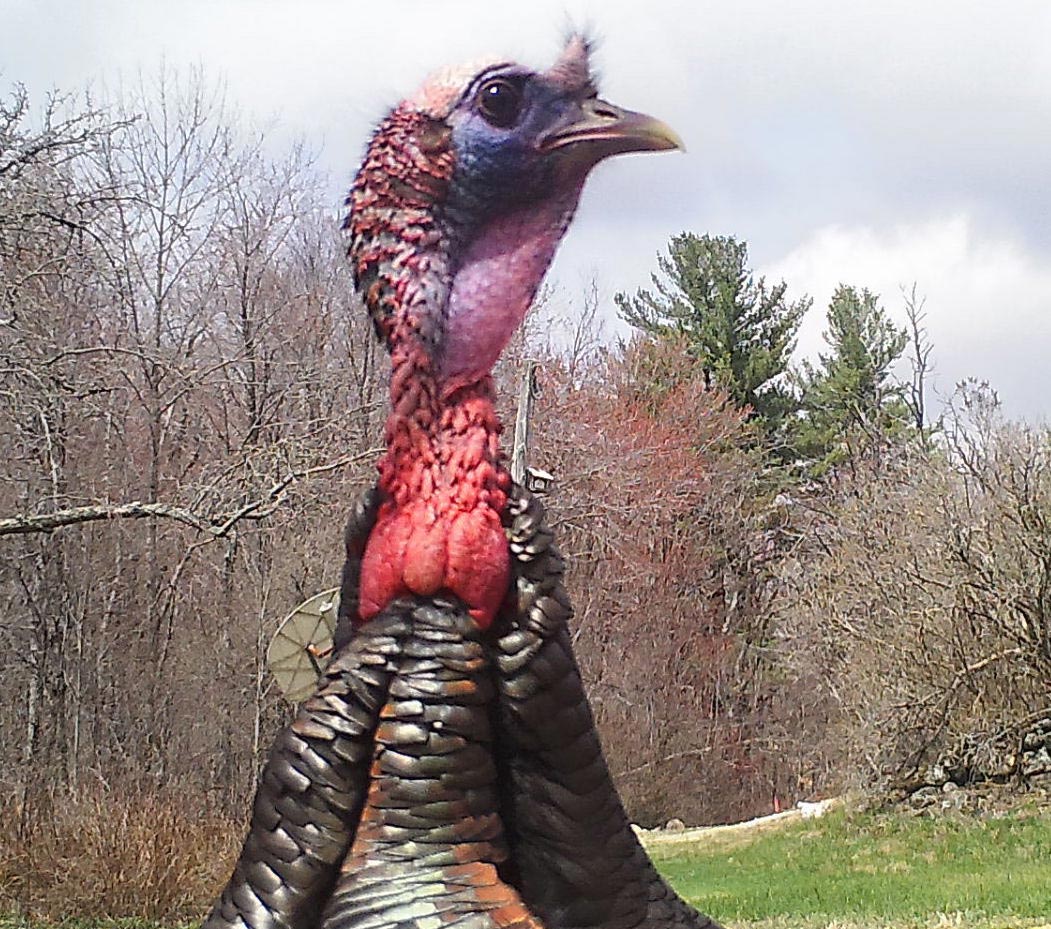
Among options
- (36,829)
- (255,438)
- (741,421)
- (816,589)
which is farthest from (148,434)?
(741,421)

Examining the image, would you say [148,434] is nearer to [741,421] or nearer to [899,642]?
[899,642]

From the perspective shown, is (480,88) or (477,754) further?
(480,88)

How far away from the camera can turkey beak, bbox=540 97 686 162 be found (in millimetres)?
2117

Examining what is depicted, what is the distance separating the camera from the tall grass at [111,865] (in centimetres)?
1045

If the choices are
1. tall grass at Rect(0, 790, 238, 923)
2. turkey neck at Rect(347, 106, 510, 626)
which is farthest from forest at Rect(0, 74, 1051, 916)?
turkey neck at Rect(347, 106, 510, 626)

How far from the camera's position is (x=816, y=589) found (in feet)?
58.7

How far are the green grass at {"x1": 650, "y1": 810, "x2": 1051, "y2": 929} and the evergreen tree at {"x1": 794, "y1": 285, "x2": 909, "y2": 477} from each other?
1297cm

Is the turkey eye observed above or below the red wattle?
above

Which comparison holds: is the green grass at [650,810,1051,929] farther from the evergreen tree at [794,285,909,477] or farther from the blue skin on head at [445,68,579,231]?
the evergreen tree at [794,285,909,477]

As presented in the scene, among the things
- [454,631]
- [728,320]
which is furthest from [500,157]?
[728,320]

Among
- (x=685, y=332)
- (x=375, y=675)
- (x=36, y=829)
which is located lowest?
(x=36, y=829)

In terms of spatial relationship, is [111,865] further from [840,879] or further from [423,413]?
[423,413]

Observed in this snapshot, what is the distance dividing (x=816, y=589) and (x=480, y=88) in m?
16.5

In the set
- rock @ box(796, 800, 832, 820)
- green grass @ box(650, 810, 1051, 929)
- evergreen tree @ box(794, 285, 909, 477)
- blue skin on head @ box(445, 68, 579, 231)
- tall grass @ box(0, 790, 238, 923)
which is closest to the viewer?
blue skin on head @ box(445, 68, 579, 231)
